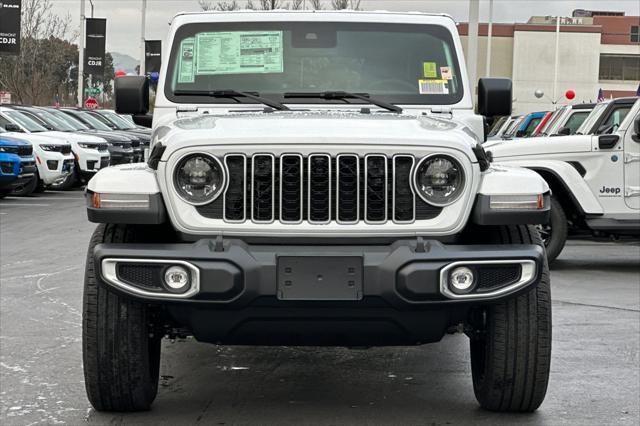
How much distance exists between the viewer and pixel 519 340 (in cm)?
518

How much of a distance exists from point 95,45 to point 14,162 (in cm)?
2349

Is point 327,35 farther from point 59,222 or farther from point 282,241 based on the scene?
point 59,222

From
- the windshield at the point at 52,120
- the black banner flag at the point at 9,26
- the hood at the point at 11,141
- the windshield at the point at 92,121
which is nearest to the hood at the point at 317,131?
the hood at the point at 11,141

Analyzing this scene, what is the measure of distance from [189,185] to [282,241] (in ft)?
1.56

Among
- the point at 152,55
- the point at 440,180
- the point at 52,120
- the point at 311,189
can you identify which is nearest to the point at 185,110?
the point at 311,189

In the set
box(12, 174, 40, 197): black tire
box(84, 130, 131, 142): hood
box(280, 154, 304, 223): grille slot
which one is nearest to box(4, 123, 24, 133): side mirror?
box(12, 174, 40, 197): black tire

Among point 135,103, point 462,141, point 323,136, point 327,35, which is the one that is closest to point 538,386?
point 462,141

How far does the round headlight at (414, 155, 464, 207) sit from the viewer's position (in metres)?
5.00

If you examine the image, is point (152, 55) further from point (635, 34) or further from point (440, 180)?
point (635, 34)

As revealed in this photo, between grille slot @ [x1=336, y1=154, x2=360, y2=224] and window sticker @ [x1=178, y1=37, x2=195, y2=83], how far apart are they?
1.90 meters

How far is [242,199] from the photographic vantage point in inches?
195

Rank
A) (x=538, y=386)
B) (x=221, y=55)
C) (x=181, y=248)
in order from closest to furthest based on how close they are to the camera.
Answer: (x=181, y=248)
(x=538, y=386)
(x=221, y=55)

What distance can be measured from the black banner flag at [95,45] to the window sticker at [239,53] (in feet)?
118

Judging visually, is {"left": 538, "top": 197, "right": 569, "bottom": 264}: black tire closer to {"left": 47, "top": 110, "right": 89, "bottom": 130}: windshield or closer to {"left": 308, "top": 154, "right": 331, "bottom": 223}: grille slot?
{"left": 308, "top": 154, "right": 331, "bottom": 223}: grille slot
